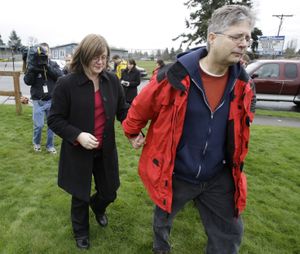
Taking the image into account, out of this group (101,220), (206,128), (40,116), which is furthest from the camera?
(40,116)

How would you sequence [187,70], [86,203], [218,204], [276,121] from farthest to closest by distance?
[276,121]
[86,203]
[218,204]
[187,70]

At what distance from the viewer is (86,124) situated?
246 centimetres

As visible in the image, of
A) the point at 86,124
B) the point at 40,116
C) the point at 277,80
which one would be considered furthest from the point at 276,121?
the point at 86,124

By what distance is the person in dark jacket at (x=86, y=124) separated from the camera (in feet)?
7.73

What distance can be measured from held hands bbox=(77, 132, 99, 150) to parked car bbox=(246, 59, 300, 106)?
34.6ft

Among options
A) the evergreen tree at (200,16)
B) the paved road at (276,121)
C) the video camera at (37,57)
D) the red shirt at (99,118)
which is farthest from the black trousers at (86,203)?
the evergreen tree at (200,16)

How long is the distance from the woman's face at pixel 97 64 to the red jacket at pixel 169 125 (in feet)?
1.54

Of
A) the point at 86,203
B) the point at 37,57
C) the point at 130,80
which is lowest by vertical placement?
the point at 86,203

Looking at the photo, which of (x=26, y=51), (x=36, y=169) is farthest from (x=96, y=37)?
(x=26, y=51)

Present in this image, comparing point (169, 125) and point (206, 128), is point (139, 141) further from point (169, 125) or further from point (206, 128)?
point (206, 128)

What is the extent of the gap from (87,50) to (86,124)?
592mm

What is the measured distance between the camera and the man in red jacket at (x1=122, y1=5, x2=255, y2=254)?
192 centimetres

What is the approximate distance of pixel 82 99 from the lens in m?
2.39

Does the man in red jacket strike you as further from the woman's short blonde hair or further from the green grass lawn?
the green grass lawn
